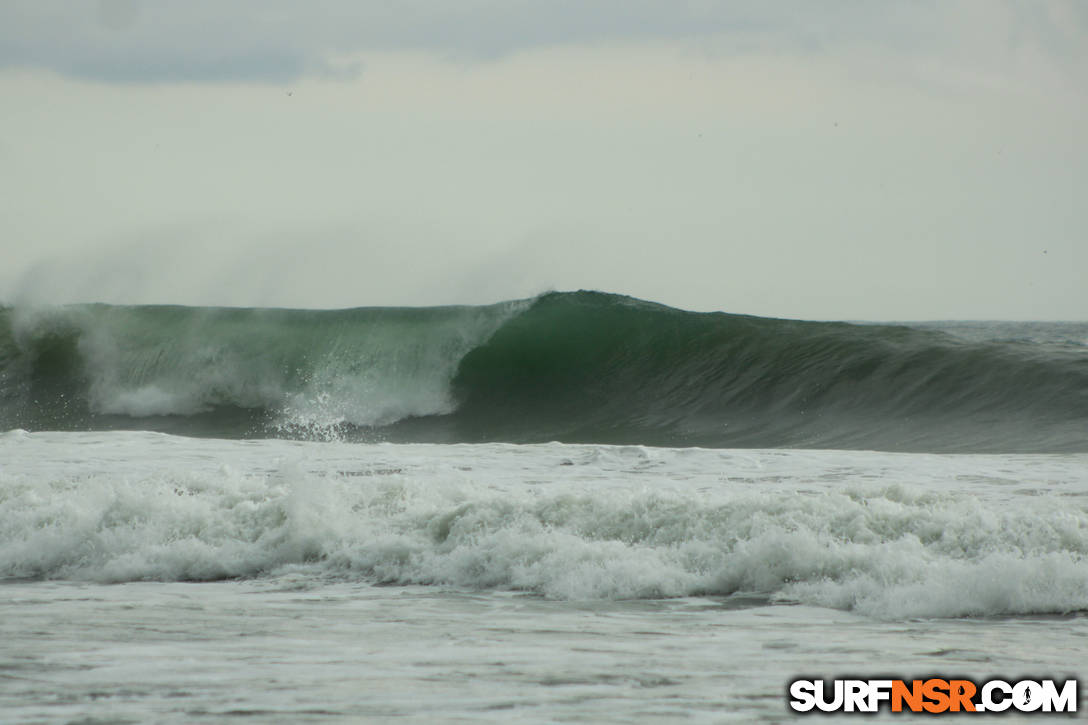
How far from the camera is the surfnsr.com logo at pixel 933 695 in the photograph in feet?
11.5

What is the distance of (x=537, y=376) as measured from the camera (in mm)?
16922

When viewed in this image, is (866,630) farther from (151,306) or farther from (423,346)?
(151,306)

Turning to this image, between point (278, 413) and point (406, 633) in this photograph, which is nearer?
point (406, 633)

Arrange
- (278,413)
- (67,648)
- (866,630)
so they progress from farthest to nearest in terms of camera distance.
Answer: (278,413), (866,630), (67,648)

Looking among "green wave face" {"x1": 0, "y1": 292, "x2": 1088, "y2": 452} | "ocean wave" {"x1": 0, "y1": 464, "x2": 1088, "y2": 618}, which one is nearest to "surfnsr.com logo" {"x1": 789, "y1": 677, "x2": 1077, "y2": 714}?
"ocean wave" {"x1": 0, "y1": 464, "x2": 1088, "y2": 618}

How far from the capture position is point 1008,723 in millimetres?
3346

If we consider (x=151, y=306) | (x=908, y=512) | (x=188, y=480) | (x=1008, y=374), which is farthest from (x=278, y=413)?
(x=908, y=512)

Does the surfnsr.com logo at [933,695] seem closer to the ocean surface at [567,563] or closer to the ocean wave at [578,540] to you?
the ocean surface at [567,563]

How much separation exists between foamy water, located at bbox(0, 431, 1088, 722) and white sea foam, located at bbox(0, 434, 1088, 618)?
0.02 metres

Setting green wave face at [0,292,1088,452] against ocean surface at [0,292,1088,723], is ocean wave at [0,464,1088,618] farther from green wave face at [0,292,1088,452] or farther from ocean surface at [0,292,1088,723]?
green wave face at [0,292,1088,452]

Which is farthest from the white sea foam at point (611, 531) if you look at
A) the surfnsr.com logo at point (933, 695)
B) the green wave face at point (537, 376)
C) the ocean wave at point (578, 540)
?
the green wave face at point (537, 376)

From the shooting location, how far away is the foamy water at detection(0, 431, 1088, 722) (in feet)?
12.2

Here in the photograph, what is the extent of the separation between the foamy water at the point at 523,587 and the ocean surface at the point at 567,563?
2cm

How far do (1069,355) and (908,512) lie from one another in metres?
8.65
